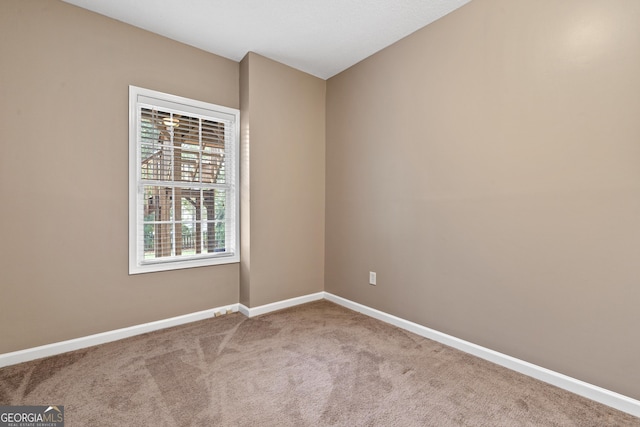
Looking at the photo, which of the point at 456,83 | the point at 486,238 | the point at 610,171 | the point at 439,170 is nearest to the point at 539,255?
the point at 486,238

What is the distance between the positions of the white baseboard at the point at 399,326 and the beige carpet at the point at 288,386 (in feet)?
0.18

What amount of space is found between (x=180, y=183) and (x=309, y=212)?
1399 mm

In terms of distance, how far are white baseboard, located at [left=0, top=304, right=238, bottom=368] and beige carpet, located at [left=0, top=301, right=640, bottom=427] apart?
0.22ft

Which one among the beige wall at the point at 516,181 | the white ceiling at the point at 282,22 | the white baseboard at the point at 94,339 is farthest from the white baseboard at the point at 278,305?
the white ceiling at the point at 282,22

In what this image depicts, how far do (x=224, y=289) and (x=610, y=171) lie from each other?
3163mm

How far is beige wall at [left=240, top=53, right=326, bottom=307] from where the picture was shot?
10.1 ft

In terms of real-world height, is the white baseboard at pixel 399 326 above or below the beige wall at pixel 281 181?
below

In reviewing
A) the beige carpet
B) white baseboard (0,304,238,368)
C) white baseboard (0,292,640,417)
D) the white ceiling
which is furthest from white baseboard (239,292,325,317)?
the white ceiling

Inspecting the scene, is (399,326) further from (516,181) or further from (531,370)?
(516,181)

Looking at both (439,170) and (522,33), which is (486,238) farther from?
(522,33)

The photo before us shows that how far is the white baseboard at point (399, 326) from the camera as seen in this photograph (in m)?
1.73

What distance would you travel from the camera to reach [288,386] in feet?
6.15

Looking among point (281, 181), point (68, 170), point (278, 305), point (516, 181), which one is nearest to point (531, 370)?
point (516, 181)

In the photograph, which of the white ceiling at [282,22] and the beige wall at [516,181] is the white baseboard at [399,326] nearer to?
the beige wall at [516,181]
